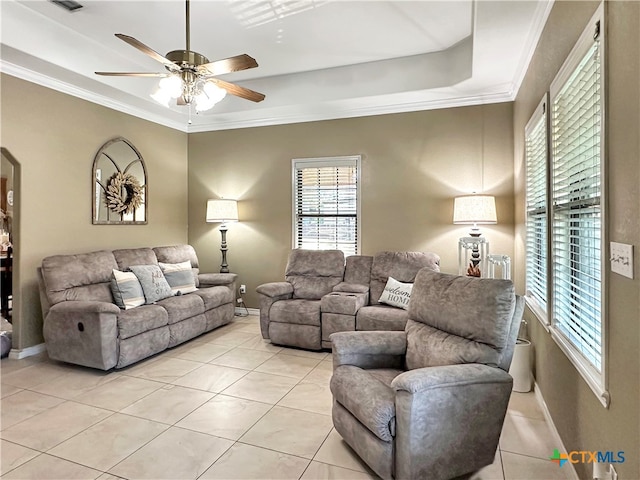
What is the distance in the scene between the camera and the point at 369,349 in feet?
7.98

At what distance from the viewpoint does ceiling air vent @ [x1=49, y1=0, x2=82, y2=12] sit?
10.0ft

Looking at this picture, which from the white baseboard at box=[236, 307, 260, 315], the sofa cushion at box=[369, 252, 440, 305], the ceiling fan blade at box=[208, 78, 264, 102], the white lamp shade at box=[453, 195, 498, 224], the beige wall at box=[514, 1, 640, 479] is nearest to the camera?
the beige wall at box=[514, 1, 640, 479]

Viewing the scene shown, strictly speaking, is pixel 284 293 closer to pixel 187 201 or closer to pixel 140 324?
pixel 140 324

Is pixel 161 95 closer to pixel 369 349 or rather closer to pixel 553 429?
pixel 369 349

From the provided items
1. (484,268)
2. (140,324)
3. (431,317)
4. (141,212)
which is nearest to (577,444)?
(431,317)

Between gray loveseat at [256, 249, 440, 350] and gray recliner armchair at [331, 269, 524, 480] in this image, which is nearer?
gray recliner armchair at [331, 269, 524, 480]

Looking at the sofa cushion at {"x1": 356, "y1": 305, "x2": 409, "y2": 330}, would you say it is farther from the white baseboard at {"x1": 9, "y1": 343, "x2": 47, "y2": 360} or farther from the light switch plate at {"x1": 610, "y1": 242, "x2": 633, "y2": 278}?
the white baseboard at {"x1": 9, "y1": 343, "x2": 47, "y2": 360}

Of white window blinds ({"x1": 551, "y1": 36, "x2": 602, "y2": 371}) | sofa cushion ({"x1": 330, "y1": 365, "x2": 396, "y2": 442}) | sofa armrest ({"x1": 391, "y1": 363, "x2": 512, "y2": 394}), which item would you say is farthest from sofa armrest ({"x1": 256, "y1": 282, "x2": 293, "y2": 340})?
white window blinds ({"x1": 551, "y1": 36, "x2": 602, "y2": 371})

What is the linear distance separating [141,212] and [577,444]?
5.06 meters

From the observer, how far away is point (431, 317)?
244 centimetres

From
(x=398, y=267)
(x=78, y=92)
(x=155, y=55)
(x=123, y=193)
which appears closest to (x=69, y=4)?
(x=78, y=92)

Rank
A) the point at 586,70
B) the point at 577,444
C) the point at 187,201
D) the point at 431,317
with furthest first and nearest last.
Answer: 1. the point at 187,201
2. the point at 431,317
3. the point at 577,444
4. the point at 586,70

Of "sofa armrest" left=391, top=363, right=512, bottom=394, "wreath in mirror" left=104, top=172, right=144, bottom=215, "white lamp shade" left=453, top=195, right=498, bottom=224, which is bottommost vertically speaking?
"sofa armrest" left=391, top=363, right=512, bottom=394

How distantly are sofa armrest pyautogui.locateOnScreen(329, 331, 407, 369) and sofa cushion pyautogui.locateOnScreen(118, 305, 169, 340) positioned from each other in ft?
6.90
